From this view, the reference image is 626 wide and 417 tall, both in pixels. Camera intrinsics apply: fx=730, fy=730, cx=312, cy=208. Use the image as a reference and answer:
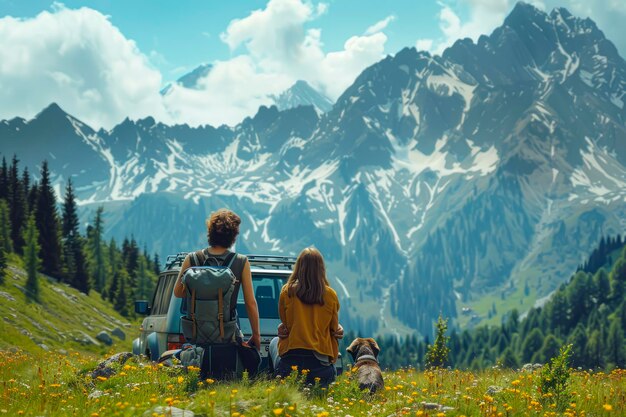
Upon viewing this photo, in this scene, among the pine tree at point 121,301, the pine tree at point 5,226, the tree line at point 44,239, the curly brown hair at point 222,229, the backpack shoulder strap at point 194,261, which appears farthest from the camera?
the pine tree at point 121,301

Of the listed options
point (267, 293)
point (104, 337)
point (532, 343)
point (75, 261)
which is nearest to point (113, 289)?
point (75, 261)

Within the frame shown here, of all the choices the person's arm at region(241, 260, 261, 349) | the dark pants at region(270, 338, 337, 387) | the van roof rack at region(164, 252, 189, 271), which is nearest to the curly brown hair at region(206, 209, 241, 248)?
the person's arm at region(241, 260, 261, 349)

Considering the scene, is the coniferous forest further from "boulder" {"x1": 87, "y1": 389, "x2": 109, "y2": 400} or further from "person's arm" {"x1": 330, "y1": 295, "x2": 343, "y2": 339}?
"boulder" {"x1": 87, "y1": 389, "x2": 109, "y2": 400}

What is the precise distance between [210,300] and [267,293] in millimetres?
4092

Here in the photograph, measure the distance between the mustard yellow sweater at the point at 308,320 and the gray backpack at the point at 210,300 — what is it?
0.83 m

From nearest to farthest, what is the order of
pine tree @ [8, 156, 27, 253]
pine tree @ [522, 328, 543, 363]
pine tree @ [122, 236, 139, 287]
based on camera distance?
pine tree @ [8, 156, 27, 253]
pine tree @ [122, 236, 139, 287]
pine tree @ [522, 328, 543, 363]

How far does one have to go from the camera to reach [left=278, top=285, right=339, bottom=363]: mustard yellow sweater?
35.4 feet

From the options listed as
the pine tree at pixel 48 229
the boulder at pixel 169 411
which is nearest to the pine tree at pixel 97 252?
the pine tree at pixel 48 229

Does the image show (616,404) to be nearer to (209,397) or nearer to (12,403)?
(209,397)

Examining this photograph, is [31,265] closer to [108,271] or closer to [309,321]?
[108,271]

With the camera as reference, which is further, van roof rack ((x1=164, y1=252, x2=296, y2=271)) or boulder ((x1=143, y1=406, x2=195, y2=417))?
van roof rack ((x1=164, y1=252, x2=296, y2=271))

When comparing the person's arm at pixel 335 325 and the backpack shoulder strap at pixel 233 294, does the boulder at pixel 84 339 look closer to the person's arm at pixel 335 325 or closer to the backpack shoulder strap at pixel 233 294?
the person's arm at pixel 335 325

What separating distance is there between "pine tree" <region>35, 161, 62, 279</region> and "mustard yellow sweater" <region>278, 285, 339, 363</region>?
83.9 metres

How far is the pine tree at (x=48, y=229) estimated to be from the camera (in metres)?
89.1
